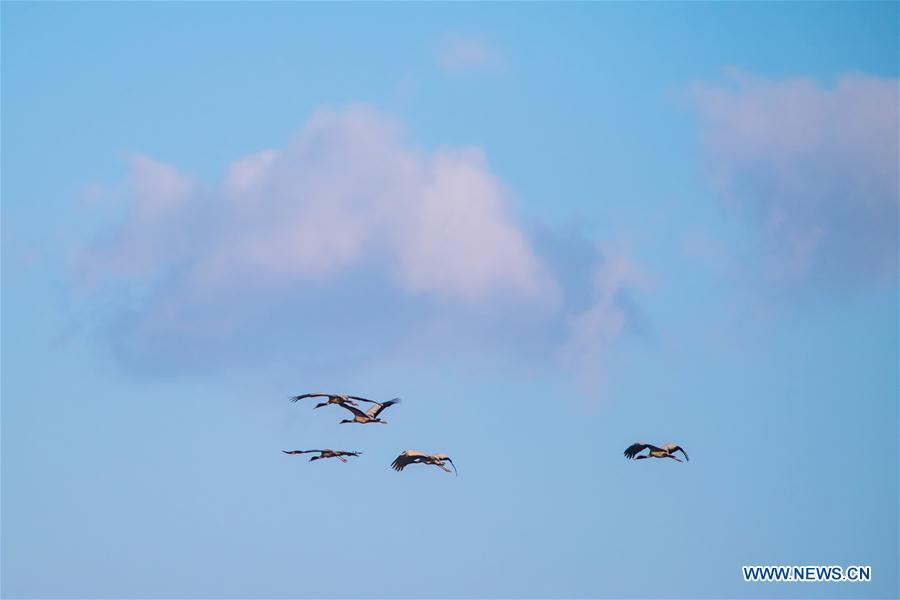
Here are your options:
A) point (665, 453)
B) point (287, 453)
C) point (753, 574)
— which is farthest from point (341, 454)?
point (753, 574)

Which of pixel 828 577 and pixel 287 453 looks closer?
pixel 287 453

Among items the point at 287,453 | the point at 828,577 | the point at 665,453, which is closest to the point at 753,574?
the point at 828,577

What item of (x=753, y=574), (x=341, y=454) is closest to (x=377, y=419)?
(x=341, y=454)

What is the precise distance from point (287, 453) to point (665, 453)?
26.0 meters

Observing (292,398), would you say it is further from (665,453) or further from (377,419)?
(665,453)

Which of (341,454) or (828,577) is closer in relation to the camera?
(341,454)

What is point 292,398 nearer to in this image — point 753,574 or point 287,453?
point 287,453

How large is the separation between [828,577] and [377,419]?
57.8 meters

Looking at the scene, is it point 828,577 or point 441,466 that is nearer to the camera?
point 441,466

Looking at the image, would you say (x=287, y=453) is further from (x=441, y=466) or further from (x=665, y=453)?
(x=665, y=453)

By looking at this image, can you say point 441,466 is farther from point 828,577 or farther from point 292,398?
point 828,577

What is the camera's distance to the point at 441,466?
15012cm

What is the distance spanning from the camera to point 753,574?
19450cm

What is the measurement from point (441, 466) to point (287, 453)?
1110cm
